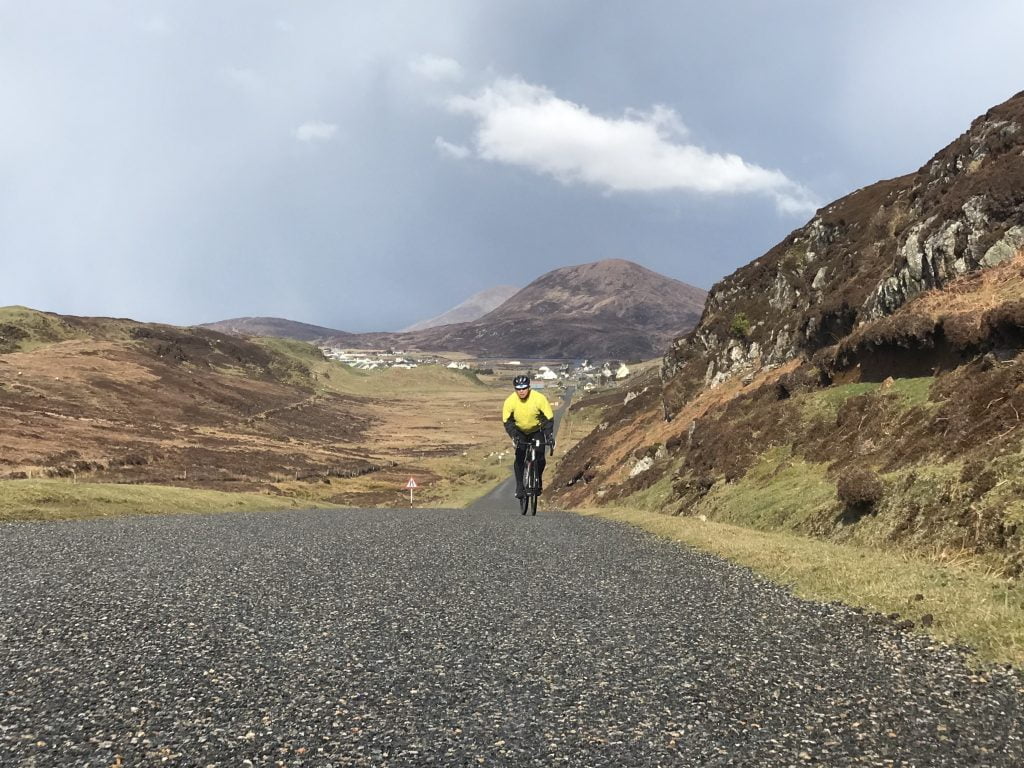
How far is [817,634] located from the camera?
28.0ft

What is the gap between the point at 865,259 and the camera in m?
41.0

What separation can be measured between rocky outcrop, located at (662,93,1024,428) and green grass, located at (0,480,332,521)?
37.0 m

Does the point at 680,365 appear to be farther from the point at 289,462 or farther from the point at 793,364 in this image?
the point at 289,462

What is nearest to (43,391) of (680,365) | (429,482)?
(429,482)

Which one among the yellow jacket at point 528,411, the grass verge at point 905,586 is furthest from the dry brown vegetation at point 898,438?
the yellow jacket at point 528,411

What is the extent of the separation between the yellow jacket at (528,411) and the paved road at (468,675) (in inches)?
287

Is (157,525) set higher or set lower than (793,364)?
lower

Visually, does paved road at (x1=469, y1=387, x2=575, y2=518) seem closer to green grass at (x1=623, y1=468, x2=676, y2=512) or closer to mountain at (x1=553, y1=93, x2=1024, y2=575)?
mountain at (x1=553, y1=93, x2=1024, y2=575)

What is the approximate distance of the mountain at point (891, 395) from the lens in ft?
46.1

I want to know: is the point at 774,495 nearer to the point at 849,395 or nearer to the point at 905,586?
the point at 849,395

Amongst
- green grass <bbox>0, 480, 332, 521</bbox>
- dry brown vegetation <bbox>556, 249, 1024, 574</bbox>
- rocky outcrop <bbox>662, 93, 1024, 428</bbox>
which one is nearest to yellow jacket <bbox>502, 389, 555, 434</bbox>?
dry brown vegetation <bbox>556, 249, 1024, 574</bbox>

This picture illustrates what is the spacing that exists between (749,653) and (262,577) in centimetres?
900

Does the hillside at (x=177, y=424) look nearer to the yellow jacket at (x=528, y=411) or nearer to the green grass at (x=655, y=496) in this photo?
the green grass at (x=655, y=496)

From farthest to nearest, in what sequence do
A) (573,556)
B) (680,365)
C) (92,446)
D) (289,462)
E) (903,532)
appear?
(289,462)
(92,446)
(680,365)
(573,556)
(903,532)
